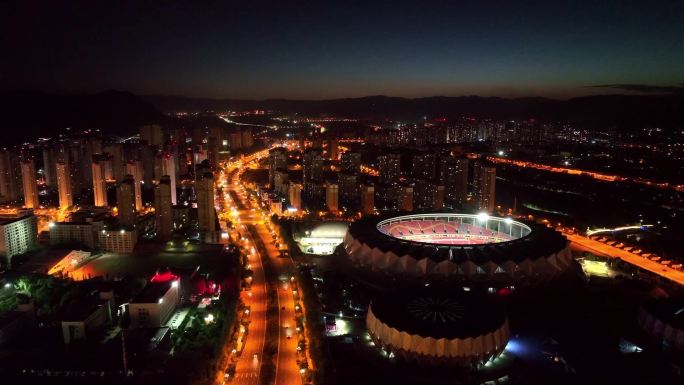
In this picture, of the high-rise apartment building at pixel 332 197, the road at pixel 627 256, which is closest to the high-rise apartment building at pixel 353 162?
the high-rise apartment building at pixel 332 197

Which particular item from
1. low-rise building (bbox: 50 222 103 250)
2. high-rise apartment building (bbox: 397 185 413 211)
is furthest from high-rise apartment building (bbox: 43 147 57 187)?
high-rise apartment building (bbox: 397 185 413 211)

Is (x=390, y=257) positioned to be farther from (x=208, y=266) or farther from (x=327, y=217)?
(x=327, y=217)

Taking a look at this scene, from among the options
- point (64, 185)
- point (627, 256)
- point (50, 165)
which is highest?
point (50, 165)

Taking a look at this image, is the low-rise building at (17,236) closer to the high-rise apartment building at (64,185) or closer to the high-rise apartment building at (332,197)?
the high-rise apartment building at (64,185)

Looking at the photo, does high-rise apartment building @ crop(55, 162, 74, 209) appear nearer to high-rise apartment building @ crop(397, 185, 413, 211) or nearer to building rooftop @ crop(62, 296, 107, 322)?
building rooftop @ crop(62, 296, 107, 322)

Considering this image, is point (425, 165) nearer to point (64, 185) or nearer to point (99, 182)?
point (99, 182)

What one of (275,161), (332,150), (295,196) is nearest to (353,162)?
(275,161)
